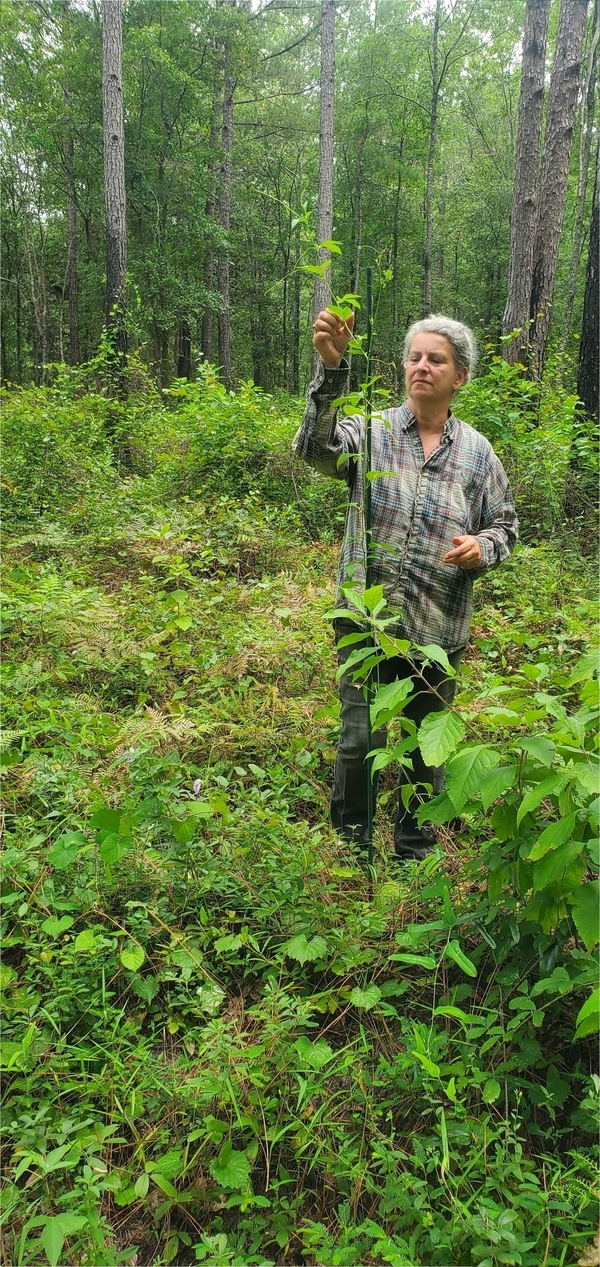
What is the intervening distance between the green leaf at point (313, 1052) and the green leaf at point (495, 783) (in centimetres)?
81

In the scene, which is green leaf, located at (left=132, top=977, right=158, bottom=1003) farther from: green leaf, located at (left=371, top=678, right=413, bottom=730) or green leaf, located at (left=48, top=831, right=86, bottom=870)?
green leaf, located at (left=371, top=678, right=413, bottom=730)

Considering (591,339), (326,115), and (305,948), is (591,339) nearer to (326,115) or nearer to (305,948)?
(305,948)

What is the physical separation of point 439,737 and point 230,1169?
1127 mm

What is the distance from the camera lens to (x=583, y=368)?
6.40 metres

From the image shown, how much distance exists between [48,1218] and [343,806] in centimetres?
155

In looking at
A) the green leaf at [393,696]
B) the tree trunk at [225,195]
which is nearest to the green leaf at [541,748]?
the green leaf at [393,696]

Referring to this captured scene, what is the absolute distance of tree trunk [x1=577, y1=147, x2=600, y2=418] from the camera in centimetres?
585

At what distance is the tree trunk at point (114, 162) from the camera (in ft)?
32.0

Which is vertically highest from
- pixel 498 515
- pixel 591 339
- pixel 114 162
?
pixel 114 162

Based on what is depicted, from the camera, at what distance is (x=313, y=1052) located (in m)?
1.72

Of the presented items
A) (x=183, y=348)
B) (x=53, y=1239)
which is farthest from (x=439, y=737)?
(x=183, y=348)

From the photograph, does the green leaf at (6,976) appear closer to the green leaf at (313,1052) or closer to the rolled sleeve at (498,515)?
the green leaf at (313,1052)

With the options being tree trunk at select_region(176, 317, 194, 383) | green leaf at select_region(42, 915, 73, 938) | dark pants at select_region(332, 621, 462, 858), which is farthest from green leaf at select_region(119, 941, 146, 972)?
tree trunk at select_region(176, 317, 194, 383)

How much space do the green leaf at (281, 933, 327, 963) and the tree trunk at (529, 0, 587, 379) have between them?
698 centimetres
